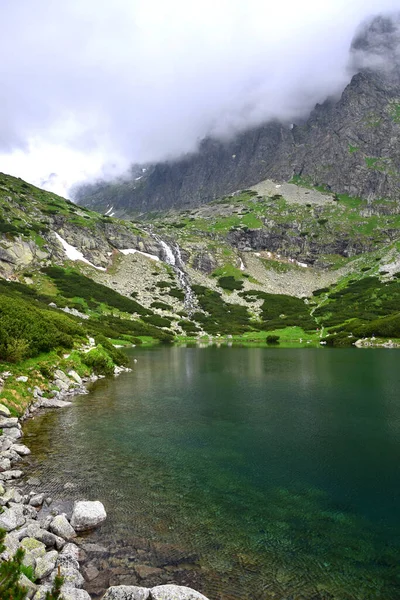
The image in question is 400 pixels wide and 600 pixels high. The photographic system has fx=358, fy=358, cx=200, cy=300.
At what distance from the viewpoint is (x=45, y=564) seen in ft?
30.0

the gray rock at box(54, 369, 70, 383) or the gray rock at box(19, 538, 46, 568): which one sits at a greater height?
the gray rock at box(54, 369, 70, 383)

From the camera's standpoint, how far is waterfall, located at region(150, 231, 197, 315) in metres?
143

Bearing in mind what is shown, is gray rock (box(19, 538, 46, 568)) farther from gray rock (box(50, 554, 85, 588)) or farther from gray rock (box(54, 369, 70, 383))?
gray rock (box(54, 369, 70, 383))

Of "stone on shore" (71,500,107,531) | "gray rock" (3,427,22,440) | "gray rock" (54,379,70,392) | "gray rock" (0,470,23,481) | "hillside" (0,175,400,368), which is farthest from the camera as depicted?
"hillside" (0,175,400,368)

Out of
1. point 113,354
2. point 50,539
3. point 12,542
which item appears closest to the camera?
point 12,542

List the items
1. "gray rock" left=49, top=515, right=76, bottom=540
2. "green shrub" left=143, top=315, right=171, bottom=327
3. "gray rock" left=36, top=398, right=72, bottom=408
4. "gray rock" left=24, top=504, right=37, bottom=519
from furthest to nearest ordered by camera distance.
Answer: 1. "green shrub" left=143, top=315, right=171, bottom=327
2. "gray rock" left=36, top=398, right=72, bottom=408
3. "gray rock" left=24, top=504, right=37, bottom=519
4. "gray rock" left=49, top=515, right=76, bottom=540

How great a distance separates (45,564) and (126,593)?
8.21ft

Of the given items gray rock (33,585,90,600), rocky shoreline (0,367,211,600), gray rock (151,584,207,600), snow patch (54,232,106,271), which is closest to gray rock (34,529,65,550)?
rocky shoreline (0,367,211,600)

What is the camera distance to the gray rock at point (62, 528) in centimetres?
1111

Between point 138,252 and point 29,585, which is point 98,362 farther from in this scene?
point 138,252

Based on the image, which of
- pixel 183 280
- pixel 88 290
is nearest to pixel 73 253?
pixel 88 290

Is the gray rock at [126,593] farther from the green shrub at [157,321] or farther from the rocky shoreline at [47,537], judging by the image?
the green shrub at [157,321]

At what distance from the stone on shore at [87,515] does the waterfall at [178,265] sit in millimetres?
123524

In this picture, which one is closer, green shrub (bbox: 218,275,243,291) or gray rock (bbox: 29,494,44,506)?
gray rock (bbox: 29,494,44,506)
